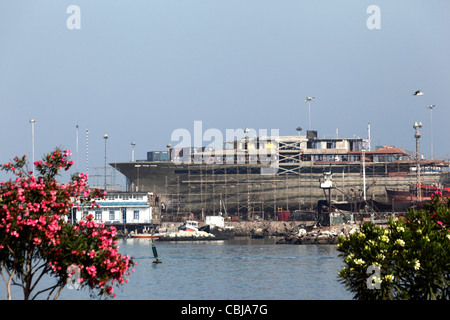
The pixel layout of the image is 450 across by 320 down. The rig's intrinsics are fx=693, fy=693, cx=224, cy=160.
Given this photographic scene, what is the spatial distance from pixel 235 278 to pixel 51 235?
5138 cm

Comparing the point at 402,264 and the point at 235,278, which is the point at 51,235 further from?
the point at 235,278

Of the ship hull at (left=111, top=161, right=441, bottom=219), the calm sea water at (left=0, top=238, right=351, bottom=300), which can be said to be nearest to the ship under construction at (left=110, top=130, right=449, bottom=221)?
the ship hull at (left=111, top=161, right=441, bottom=219)

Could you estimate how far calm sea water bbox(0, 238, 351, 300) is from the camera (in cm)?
6322

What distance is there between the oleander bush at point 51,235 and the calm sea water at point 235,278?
33587 millimetres

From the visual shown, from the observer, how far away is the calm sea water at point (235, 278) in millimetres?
63219

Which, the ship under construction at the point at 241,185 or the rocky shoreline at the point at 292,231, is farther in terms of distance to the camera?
the ship under construction at the point at 241,185

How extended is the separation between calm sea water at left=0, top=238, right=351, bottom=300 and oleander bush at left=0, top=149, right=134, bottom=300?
110 feet

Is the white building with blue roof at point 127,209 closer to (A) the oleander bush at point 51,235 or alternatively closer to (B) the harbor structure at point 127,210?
(B) the harbor structure at point 127,210

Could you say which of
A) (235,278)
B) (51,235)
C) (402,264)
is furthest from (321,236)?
(51,235)

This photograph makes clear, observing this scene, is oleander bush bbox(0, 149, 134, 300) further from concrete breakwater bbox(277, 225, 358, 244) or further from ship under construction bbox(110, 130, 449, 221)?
ship under construction bbox(110, 130, 449, 221)

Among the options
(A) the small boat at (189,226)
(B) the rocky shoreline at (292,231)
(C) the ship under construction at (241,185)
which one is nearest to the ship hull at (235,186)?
(C) the ship under construction at (241,185)
